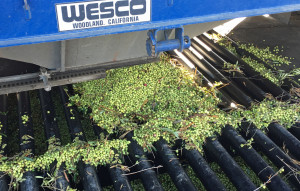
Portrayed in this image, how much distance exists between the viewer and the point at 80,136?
3352 millimetres

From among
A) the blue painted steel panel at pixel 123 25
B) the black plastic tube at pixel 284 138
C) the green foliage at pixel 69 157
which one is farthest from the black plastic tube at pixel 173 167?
the blue painted steel panel at pixel 123 25

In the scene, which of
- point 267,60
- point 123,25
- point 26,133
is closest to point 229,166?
point 123,25

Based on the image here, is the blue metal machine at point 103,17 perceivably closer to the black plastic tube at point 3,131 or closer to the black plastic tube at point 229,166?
the black plastic tube at point 3,131

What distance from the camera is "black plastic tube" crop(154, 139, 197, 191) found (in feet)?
9.34

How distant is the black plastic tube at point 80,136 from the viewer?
2.81 m

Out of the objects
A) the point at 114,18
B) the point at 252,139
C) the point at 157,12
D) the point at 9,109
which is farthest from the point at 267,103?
the point at 9,109

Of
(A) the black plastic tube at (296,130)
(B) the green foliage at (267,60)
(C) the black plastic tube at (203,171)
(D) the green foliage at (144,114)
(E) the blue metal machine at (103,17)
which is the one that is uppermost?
(E) the blue metal machine at (103,17)

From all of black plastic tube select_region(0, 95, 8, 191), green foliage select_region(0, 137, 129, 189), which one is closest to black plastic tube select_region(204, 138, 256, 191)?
green foliage select_region(0, 137, 129, 189)

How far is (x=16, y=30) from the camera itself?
1908 millimetres

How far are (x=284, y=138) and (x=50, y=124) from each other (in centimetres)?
284

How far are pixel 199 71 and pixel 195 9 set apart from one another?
277cm

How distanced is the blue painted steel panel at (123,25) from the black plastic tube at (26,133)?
4.88 ft

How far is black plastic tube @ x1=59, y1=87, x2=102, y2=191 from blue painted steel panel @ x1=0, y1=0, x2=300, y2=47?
1445mm

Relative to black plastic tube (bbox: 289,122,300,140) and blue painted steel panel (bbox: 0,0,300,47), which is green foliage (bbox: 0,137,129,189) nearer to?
blue painted steel panel (bbox: 0,0,300,47)
